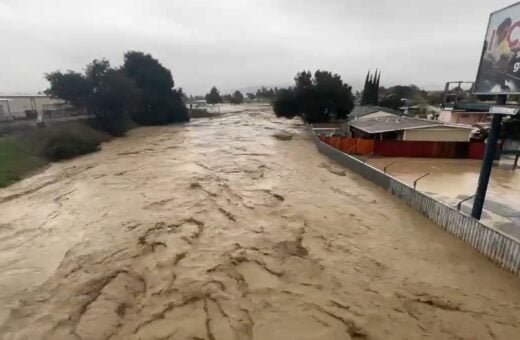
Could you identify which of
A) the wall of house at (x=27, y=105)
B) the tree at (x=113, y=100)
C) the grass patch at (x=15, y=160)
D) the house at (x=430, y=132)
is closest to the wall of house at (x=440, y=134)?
the house at (x=430, y=132)

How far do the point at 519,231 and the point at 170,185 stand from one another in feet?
49.0

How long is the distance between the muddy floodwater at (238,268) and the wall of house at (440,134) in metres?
10.8

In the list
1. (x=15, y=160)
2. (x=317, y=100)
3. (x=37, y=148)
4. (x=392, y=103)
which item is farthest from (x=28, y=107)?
(x=392, y=103)

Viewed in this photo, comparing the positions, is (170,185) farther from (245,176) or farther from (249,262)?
(249,262)

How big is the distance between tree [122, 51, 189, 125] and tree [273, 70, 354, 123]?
20.2 meters

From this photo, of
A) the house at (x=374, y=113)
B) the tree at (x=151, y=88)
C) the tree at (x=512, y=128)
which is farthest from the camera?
the tree at (x=151, y=88)

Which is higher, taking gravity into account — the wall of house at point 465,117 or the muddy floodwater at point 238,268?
the wall of house at point 465,117

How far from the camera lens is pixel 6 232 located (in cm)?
1166

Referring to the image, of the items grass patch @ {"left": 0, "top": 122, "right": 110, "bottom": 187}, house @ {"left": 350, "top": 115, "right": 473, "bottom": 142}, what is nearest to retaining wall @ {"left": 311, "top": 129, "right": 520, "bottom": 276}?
house @ {"left": 350, "top": 115, "right": 473, "bottom": 142}

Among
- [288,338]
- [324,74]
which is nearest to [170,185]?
[288,338]

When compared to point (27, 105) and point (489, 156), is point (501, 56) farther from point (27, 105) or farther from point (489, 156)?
point (27, 105)

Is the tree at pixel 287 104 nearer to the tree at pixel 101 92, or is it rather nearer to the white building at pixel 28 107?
the tree at pixel 101 92

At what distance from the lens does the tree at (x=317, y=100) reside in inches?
1745

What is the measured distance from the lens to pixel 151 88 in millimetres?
54281
